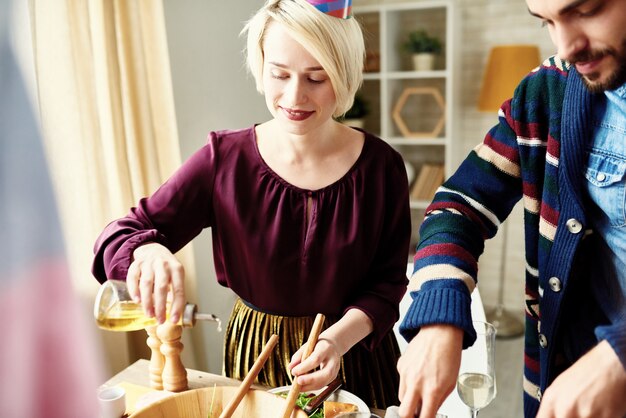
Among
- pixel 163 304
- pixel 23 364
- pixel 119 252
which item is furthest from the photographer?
pixel 119 252

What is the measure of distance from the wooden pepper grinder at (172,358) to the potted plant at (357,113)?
263cm

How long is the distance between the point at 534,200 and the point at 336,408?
1.80ft

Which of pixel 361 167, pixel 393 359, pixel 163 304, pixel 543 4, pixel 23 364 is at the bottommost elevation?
pixel 393 359

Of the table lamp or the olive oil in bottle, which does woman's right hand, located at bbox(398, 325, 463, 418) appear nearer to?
the olive oil in bottle

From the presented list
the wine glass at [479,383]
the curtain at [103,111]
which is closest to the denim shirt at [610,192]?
the wine glass at [479,383]

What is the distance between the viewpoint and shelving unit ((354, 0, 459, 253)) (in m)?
3.44

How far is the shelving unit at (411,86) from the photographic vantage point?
3443mm

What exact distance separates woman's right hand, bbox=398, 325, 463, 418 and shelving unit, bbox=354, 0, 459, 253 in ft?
9.22

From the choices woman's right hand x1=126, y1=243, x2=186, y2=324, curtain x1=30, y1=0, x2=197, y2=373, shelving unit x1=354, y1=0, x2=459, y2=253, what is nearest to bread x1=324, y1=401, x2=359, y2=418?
woman's right hand x1=126, y1=243, x2=186, y2=324

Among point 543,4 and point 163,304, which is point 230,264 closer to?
point 163,304

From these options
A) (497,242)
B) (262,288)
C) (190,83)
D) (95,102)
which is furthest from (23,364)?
(497,242)

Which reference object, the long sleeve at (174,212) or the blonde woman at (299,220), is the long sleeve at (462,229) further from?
the long sleeve at (174,212)

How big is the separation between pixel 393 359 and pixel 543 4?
97 centimetres

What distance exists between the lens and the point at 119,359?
84.1 inches
